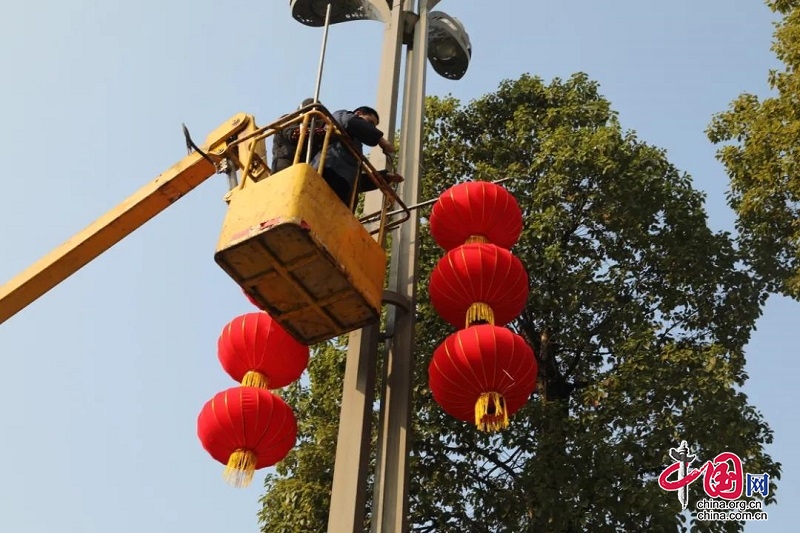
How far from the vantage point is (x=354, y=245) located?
4.75 meters

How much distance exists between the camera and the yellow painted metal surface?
4426 mm

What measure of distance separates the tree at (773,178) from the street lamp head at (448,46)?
4383mm

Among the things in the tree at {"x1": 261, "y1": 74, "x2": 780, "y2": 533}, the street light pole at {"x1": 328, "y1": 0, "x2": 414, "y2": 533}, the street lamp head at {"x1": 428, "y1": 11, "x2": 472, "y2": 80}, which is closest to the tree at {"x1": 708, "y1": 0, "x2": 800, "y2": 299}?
the tree at {"x1": 261, "y1": 74, "x2": 780, "y2": 533}

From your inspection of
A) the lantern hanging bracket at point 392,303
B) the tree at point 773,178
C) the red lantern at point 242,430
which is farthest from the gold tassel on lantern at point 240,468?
the tree at point 773,178

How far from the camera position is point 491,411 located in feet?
16.5

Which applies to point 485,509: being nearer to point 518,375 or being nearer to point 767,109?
point 518,375

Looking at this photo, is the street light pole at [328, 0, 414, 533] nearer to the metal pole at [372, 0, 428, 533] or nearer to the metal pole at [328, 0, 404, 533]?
the metal pole at [328, 0, 404, 533]

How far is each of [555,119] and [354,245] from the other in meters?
6.88

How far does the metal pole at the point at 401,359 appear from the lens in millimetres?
4805

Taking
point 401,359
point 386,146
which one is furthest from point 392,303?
point 386,146

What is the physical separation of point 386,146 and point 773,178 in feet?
20.9

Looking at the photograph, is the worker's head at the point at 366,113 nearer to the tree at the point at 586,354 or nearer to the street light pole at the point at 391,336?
the street light pole at the point at 391,336

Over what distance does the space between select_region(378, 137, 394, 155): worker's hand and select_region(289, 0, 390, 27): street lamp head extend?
65.3 inches

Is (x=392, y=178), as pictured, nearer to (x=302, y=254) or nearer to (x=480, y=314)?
(x=480, y=314)
